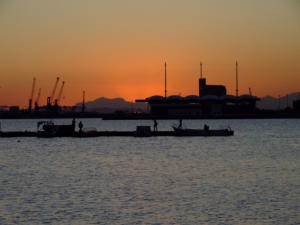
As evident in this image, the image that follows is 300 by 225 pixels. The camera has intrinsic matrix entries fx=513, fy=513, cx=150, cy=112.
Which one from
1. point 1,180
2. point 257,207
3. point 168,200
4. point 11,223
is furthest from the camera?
point 1,180

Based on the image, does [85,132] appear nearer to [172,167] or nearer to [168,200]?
[172,167]

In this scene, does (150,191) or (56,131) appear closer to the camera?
(150,191)

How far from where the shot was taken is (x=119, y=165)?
59.8 meters

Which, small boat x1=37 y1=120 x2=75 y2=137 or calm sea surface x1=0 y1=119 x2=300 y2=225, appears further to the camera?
small boat x1=37 y1=120 x2=75 y2=137

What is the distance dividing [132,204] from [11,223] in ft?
27.3

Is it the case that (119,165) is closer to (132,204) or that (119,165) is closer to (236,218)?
(132,204)

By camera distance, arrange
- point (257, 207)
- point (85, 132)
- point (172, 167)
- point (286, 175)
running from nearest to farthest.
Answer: point (257, 207)
point (286, 175)
point (172, 167)
point (85, 132)

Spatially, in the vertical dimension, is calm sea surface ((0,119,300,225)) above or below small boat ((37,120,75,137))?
below

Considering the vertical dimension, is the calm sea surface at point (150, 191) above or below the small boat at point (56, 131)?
below

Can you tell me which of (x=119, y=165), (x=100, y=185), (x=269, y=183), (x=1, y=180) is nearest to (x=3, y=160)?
(x=119, y=165)

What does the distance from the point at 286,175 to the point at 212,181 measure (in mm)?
8772

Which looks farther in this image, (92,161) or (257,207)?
(92,161)

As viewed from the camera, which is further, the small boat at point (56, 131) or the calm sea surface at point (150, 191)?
the small boat at point (56, 131)

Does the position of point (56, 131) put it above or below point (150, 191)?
above
